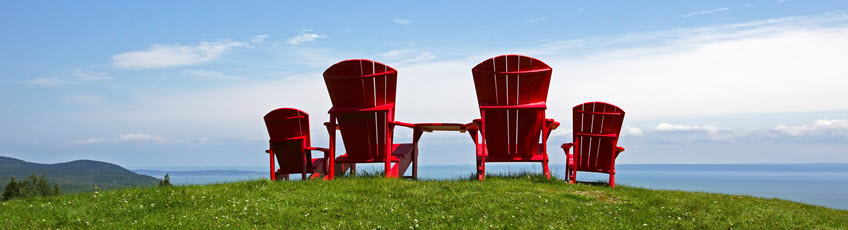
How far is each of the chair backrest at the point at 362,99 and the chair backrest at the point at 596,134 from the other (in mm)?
3236

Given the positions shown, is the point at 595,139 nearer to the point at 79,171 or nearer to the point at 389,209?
the point at 389,209

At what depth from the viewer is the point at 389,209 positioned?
24.1ft

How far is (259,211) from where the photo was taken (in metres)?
7.32

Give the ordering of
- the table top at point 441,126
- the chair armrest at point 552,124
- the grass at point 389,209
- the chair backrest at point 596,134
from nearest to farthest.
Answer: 1. the grass at point 389,209
2. the table top at point 441,126
3. the chair backrest at point 596,134
4. the chair armrest at point 552,124

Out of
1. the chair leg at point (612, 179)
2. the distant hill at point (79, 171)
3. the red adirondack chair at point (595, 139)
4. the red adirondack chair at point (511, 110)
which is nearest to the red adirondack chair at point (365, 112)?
the red adirondack chair at point (511, 110)

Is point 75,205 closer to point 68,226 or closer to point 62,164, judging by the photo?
point 68,226

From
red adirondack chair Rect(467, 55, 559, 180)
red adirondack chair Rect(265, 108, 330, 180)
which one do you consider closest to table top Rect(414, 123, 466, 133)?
red adirondack chair Rect(467, 55, 559, 180)

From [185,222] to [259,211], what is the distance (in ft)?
2.67

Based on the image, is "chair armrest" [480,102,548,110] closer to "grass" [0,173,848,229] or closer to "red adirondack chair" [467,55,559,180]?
"red adirondack chair" [467,55,559,180]

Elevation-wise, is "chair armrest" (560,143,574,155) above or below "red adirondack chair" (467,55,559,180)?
below

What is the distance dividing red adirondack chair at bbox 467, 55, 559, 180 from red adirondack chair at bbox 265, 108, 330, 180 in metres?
2.77

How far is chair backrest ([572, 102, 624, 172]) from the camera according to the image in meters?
10.5

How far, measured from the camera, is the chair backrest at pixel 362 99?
9953 mm

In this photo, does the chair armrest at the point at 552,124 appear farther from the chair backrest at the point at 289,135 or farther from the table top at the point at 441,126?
the chair backrest at the point at 289,135
